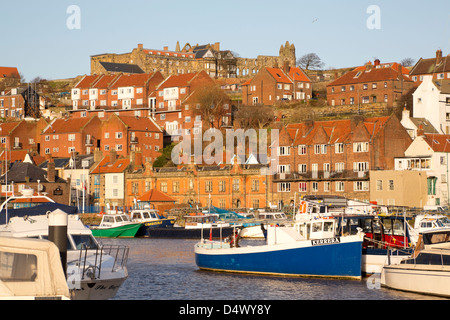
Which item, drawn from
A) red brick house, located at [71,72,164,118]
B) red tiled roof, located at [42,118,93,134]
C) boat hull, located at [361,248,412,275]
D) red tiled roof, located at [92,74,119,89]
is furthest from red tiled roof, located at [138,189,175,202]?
boat hull, located at [361,248,412,275]

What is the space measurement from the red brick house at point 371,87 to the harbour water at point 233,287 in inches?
2880

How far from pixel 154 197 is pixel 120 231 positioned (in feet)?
54.1

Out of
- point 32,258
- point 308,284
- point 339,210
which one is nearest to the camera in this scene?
point 32,258

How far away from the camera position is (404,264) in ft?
114

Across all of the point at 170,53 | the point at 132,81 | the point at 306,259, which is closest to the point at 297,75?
the point at 132,81

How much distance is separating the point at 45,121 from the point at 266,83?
41.3 metres

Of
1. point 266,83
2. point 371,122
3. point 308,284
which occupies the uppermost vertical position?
point 266,83

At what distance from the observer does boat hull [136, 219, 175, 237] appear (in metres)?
79.4

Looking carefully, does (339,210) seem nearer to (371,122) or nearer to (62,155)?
(371,122)

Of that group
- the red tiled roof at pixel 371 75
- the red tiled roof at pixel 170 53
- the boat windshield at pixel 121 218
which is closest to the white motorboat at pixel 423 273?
the boat windshield at pixel 121 218

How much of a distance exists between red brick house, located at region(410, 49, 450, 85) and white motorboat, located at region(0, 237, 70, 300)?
100859 millimetres

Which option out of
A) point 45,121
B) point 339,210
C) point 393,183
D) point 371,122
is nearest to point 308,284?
point 339,210

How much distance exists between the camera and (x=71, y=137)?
123125 mm

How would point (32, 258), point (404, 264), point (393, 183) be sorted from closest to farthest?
1. point (32, 258)
2. point (404, 264)
3. point (393, 183)
